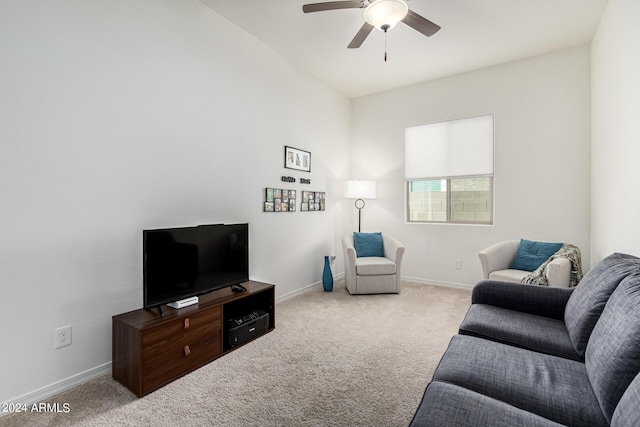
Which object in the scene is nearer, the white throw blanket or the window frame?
the white throw blanket

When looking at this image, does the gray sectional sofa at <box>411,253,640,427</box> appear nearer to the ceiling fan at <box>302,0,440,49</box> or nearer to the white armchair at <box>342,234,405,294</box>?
the white armchair at <box>342,234,405,294</box>

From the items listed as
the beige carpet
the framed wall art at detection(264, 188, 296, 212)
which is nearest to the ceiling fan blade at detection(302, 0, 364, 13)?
the framed wall art at detection(264, 188, 296, 212)

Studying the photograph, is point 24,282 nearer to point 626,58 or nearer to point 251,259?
point 251,259

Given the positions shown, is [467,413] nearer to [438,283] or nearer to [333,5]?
[333,5]

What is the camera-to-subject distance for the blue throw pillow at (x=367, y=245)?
4254 millimetres

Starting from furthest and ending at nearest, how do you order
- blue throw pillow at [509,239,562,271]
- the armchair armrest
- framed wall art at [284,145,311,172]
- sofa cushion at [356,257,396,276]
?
the armchair armrest → sofa cushion at [356,257,396,276] → framed wall art at [284,145,311,172] → blue throw pillow at [509,239,562,271]

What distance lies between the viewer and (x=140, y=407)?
5.75 feet

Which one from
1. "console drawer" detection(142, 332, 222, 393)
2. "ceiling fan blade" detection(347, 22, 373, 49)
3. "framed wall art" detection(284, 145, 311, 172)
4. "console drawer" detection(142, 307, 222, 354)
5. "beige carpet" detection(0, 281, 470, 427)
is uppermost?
"ceiling fan blade" detection(347, 22, 373, 49)

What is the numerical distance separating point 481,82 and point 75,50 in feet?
14.2

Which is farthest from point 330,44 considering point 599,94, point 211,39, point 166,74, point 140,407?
point 140,407

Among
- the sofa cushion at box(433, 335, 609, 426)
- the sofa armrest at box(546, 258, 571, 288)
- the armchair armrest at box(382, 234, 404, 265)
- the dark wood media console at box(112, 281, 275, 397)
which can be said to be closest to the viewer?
the sofa cushion at box(433, 335, 609, 426)

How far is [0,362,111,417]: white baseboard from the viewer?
1765mm

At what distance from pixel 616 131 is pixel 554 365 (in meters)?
2.23

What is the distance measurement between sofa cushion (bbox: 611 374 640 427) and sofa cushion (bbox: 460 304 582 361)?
0.72 m
